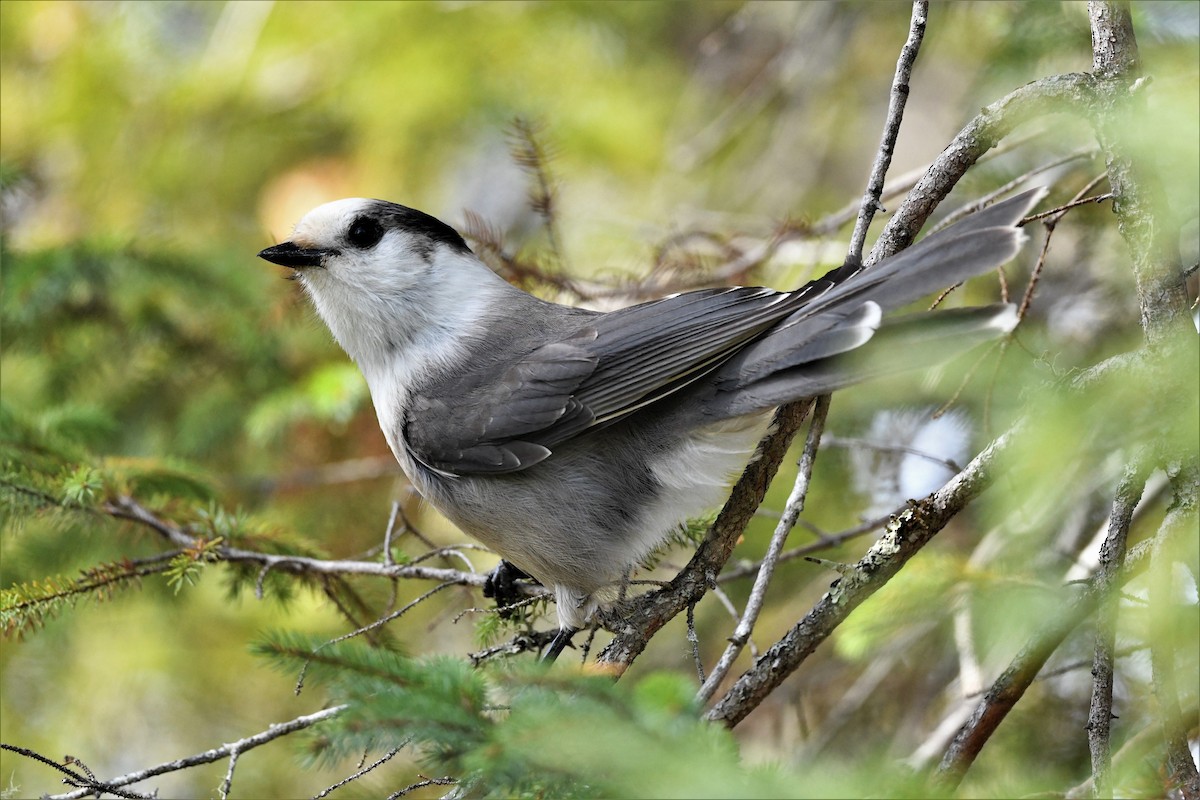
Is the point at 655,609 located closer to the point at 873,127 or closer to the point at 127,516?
the point at 127,516

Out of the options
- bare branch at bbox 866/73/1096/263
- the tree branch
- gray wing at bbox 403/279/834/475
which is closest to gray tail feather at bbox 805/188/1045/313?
bare branch at bbox 866/73/1096/263

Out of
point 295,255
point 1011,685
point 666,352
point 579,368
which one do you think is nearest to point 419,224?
point 295,255

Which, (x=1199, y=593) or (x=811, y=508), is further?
(x=811, y=508)

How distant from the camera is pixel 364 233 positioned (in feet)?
10.3

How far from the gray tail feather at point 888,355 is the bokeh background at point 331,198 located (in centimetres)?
69

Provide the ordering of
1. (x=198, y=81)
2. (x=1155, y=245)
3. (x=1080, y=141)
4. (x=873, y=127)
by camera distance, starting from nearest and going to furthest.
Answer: (x=1155, y=245)
(x=1080, y=141)
(x=198, y=81)
(x=873, y=127)

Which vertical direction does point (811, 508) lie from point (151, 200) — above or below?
below

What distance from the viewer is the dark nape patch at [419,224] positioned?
3180 mm

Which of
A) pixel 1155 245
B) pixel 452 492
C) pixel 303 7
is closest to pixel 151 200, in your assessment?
pixel 303 7

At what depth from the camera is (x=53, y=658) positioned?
433 centimetres

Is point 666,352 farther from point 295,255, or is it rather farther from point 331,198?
point 331,198

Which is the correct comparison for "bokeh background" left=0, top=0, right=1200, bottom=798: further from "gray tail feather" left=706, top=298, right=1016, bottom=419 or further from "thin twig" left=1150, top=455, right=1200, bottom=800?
"thin twig" left=1150, top=455, right=1200, bottom=800

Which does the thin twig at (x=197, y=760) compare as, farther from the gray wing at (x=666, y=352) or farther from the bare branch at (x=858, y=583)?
the gray wing at (x=666, y=352)

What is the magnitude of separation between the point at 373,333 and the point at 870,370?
1.56 metres
